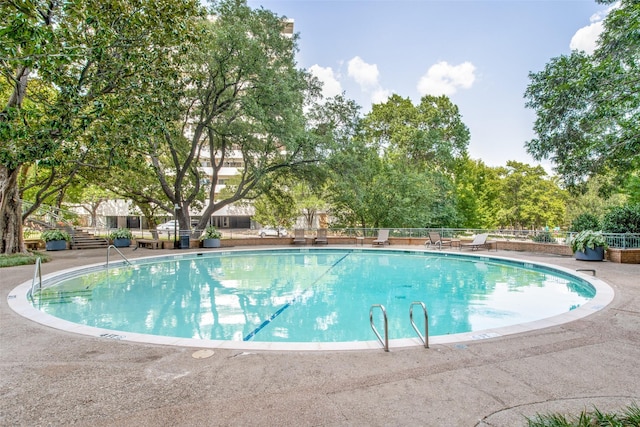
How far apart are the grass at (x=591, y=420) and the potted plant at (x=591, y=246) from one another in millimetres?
11526

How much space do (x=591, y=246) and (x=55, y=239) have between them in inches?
911

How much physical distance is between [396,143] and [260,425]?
83.6 feet

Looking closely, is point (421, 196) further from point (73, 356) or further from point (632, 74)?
point (73, 356)

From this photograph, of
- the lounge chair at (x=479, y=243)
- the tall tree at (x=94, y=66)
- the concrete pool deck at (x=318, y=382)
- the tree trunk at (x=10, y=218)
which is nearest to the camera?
the concrete pool deck at (x=318, y=382)

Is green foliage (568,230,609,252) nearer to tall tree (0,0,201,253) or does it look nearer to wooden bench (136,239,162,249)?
tall tree (0,0,201,253)

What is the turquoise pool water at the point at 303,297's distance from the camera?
655 cm

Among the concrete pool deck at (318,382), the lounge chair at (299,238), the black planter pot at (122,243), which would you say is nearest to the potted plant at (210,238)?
the black planter pot at (122,243)

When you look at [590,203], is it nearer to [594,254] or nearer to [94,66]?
[594,254]

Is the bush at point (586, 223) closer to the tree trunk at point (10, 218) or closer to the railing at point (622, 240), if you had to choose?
the railing at point (622, 240)

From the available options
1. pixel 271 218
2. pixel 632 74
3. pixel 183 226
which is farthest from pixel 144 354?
pixel 271 218

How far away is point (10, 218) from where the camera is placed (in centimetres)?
1373

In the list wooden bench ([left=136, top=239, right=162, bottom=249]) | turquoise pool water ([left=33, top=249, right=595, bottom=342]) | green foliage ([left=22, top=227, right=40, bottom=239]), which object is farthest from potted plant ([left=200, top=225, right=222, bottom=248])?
green foliage ([left=22, top=227, right=40, bottom=239])

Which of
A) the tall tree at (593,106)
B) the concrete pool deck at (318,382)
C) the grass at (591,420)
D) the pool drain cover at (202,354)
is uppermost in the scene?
the tall tree at (593,106)

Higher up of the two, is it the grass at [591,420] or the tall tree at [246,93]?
the tall tree at [246,93]
